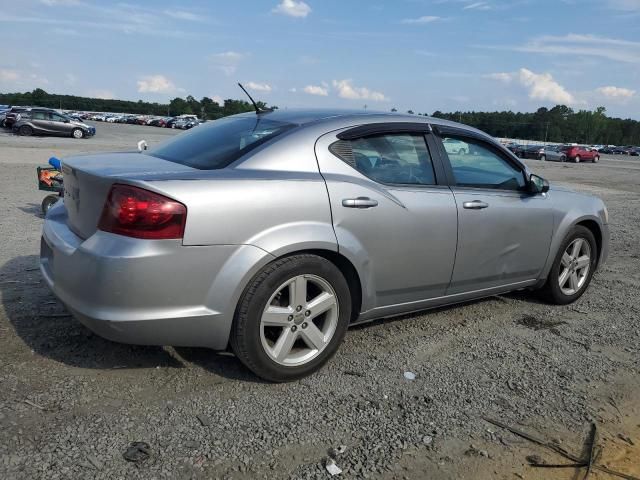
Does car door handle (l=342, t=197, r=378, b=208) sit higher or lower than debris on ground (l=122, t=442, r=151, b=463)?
higher

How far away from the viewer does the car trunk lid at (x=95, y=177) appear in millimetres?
3061

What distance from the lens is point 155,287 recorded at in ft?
9.50

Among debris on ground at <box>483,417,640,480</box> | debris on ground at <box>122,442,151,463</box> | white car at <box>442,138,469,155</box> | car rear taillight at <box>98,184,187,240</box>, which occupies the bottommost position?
debris on ground at <box>122,442,151,463</box>

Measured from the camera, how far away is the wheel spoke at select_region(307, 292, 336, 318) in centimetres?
336

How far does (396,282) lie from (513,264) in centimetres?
124

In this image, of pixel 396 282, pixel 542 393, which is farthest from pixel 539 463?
pixel 396 282

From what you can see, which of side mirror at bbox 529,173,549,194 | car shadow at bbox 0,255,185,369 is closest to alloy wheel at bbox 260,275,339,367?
car shadow at bbox 0,255,185,369

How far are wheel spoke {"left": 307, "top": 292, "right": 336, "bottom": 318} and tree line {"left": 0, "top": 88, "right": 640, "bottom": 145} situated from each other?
255 feet

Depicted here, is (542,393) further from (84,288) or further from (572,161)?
(572,161)

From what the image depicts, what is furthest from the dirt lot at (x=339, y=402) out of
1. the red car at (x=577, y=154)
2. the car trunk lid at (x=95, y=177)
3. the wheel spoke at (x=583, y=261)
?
the red car at (x=577, y=154)

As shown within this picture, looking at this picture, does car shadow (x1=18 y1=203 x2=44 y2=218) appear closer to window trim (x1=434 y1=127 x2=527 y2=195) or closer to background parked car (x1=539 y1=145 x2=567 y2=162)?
window trim (x1=434 y1=127 x2=527 y2=195)

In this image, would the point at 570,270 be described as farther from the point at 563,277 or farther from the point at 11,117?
the point at 11,117

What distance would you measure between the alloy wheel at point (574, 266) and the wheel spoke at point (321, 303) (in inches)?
101

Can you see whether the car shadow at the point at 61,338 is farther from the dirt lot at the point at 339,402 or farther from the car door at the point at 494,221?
the car door at the point at 494,221
